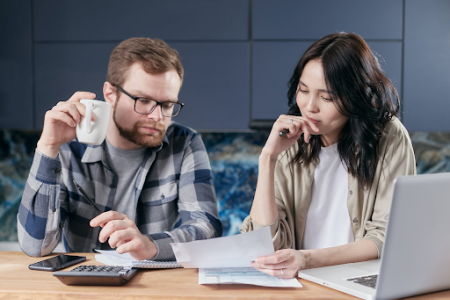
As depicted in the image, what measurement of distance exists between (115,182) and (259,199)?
20.5 inches

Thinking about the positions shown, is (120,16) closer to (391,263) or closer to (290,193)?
(290,193)

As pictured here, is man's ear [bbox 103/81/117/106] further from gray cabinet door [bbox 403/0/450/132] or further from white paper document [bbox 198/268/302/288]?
gray cabinet door [bbox 403/0/450/132]

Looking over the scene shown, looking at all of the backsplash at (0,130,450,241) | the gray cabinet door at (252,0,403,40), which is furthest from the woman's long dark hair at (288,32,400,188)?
the backsplash at (0,130,450,241)

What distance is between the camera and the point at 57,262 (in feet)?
3.30

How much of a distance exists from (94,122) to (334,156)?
31.8 inches

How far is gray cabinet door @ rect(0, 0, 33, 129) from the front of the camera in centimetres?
234

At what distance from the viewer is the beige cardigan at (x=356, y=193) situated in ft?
4.02

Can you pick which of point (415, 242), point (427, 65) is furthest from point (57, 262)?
point (427, 65)

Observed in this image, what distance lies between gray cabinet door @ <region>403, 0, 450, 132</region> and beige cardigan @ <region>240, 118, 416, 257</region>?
41.4 inches

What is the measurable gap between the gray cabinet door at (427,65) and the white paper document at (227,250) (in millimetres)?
1693

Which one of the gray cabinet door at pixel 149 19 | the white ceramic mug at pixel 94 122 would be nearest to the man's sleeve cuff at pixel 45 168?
the white ceramic mug at pixel 94 122

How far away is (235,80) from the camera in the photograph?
7.52ft

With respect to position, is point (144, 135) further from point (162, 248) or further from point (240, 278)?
point (240, 278)

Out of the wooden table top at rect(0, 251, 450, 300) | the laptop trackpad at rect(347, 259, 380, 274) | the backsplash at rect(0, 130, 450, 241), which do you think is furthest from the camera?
the backsplash at rect(0, 130, 450, 241)
